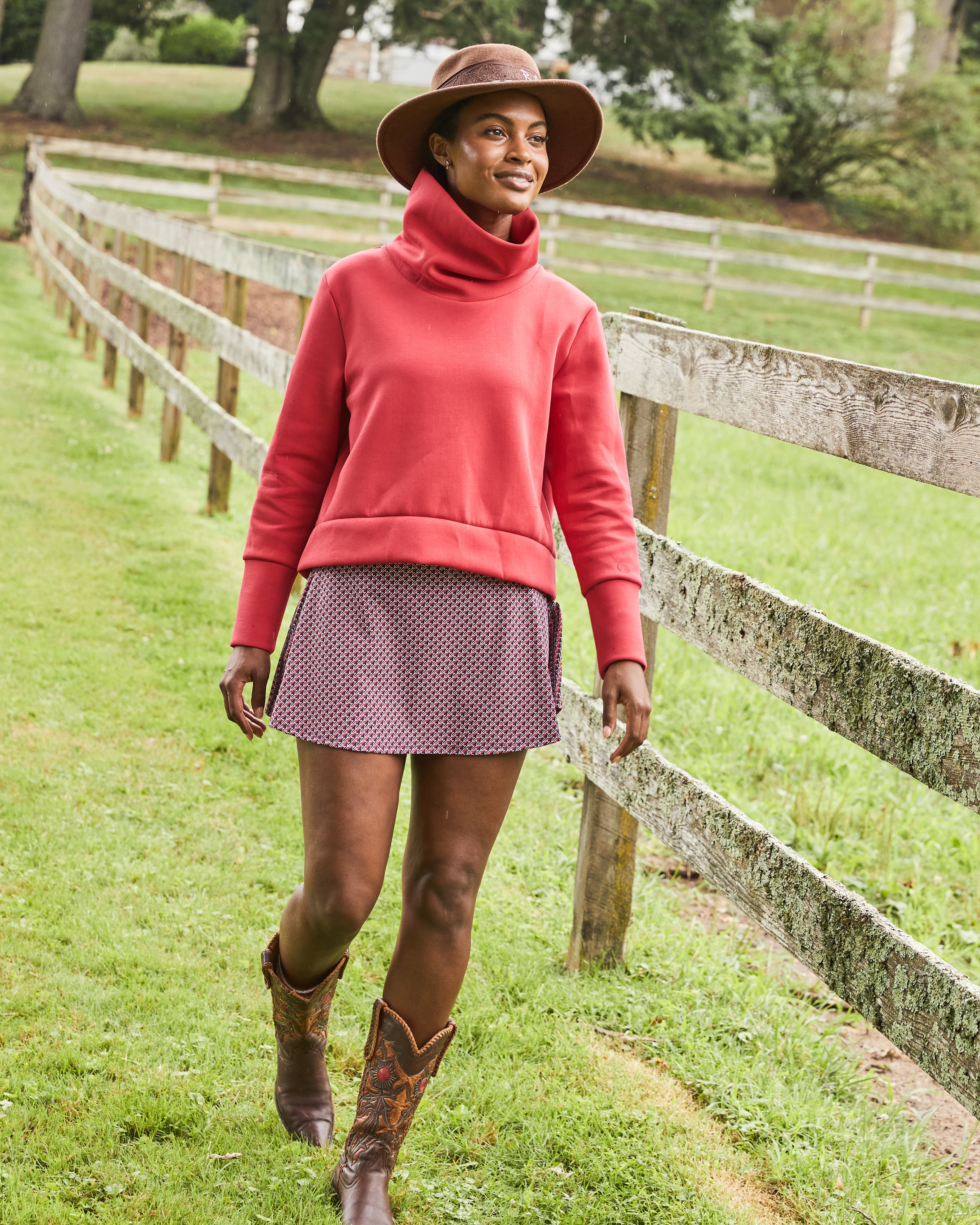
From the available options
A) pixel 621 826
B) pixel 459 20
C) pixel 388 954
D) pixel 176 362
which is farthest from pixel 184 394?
pixel 459 20

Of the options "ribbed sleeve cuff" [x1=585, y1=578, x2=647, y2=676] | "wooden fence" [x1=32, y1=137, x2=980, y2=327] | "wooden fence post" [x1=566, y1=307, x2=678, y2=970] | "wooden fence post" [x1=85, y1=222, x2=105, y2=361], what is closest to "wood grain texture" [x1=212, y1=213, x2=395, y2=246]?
"wooden fence" [x1=32, y1=137, x2=980, y2=327]

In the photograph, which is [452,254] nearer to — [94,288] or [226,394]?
[226,394]

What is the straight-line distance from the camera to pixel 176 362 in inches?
327

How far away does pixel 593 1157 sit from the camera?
103 inches

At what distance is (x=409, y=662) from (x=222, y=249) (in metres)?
5.28

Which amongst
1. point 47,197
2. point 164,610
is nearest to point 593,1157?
point 164,610

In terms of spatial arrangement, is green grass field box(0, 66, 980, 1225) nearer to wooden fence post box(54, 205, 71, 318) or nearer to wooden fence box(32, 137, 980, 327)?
wooden fence post box(54, 205, 71, 318)

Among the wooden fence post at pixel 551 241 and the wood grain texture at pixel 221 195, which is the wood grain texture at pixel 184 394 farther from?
the wooden fence post at pixel 551 241

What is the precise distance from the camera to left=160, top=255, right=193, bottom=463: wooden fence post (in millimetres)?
8219

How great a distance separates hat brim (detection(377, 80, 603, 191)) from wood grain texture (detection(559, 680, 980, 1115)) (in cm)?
124

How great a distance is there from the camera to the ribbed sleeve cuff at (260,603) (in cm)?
240

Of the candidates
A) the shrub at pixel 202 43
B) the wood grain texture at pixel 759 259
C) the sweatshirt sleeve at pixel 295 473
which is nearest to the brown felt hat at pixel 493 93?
→ the sweatshirt sleeve at pixel 295 473

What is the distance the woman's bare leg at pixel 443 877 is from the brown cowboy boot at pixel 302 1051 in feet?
0.75

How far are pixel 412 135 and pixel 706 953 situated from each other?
2224 mm
